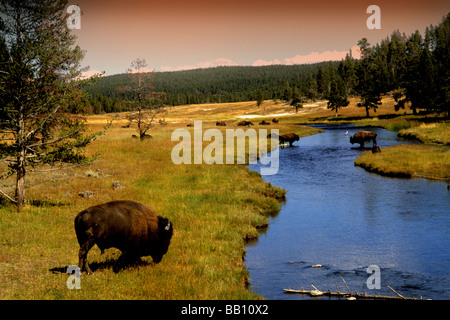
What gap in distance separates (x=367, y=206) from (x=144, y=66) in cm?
3206

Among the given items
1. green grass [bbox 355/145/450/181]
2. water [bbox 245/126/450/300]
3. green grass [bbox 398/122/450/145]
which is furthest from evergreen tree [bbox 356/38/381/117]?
water [bbox 245/126/450/300]

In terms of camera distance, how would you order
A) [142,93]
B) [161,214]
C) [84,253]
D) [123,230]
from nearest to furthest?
[84,253], [123,230], [161,214], [142,93]

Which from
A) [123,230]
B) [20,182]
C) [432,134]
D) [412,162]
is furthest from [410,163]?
[20,182]

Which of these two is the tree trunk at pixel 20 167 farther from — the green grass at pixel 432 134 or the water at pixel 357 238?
the green grass at pixel 432 134

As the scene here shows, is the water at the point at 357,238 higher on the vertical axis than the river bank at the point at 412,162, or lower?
lower

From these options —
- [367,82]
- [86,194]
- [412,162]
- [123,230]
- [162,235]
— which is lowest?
[86,194]

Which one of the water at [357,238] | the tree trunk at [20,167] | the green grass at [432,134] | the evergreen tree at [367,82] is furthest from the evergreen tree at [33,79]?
the evergreen tree at [367,82]

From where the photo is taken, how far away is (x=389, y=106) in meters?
104

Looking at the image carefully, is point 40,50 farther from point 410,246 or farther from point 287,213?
point 410,246

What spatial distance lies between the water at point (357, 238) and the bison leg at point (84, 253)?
190 inches

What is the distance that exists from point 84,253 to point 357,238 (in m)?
11.4

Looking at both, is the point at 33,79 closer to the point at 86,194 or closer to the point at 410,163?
the point at 86,194

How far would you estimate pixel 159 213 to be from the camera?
58.3 feet

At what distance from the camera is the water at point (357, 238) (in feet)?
40.2
